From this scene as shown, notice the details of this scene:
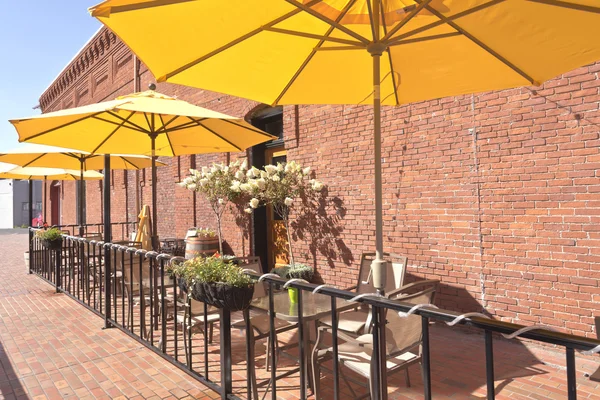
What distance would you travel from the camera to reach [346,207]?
6.16 metres

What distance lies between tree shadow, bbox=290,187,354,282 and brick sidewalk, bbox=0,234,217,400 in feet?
10.0

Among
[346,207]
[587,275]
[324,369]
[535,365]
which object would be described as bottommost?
[535,365]

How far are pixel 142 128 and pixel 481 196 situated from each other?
4.10 metres

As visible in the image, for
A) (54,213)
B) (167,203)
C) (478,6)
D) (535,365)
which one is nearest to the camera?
(478,6)

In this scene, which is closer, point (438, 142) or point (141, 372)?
point (141, 372)

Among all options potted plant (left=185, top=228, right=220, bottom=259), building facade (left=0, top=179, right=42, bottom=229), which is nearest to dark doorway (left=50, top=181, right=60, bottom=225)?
building facade (left=0, top=179, right=42, bottom=229)

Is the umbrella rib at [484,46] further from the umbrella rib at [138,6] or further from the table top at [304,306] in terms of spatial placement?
the table top at [304,306]

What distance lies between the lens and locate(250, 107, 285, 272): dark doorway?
8.01 meters

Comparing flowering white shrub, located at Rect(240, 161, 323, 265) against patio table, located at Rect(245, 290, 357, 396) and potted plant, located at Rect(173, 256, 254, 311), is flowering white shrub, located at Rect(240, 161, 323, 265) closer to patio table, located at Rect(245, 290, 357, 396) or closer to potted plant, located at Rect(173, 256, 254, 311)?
patio table, located at Rect(245, 290, 357, 396)

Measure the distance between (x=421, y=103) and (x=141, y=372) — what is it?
4.36 metres

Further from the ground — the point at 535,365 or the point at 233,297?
the point at 233,297

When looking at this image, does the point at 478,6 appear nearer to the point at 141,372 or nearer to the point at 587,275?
the point at 587,275

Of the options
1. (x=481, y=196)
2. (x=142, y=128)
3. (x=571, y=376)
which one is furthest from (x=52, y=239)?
(x=571, y=376)

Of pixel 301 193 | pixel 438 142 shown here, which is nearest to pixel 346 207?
pixel 301 193
